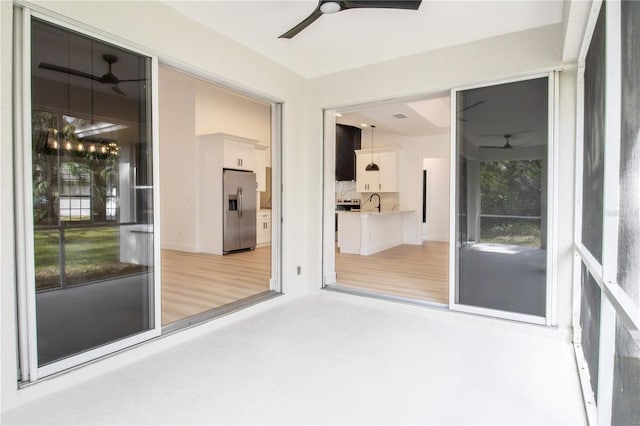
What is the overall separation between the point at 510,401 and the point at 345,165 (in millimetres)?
7331

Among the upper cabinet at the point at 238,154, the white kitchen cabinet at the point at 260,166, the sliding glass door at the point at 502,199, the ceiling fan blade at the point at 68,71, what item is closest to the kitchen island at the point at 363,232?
the white kitchen cabinet at the point at 260,166

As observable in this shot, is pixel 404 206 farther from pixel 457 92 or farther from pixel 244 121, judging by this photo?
pixel 457 92

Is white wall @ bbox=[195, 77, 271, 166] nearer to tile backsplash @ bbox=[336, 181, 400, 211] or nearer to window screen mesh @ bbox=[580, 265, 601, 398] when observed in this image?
tile backsplash @ bbox=[336, 181, 400, 211]

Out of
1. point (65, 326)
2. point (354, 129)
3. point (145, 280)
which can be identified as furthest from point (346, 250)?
point (65, 326)

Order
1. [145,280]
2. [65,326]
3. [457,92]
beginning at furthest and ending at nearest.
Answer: [457,92] < [145,280] < [65,326]

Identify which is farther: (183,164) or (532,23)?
(183,164)

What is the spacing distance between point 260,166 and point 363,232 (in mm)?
3130

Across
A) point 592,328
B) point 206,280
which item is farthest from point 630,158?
point 206,280

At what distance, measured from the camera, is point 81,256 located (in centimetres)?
238

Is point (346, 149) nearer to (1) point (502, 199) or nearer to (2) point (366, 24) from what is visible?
(2) point (366, 24)

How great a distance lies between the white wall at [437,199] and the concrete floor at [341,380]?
661 centimetres

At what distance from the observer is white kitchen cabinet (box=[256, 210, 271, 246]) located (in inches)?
321

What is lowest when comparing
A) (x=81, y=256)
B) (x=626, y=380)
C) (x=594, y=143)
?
(x=626, y=380)

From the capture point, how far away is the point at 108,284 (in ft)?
8.32
